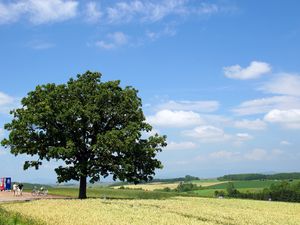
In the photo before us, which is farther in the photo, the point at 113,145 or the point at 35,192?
the point at 35,192

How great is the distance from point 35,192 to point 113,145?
23.8 m

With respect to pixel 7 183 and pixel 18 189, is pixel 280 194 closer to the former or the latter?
pixel 7 183

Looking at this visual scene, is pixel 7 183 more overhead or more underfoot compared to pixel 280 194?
more overhead

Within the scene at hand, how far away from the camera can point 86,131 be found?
57.5 meters

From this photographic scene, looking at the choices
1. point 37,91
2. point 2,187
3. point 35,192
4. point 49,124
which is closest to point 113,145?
point 49,124

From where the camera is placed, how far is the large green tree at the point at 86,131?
180 ft

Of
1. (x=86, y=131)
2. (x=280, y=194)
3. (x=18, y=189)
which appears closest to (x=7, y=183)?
(x=18, y=189)

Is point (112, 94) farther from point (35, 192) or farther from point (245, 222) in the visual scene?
point (245, 222)

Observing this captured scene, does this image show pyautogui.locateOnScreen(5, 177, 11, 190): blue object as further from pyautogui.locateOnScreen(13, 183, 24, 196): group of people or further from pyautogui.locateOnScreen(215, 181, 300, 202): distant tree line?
pyautogui.locateOnScreen(215, 181, 300, 202): distant tree line

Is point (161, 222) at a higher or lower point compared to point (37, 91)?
lower

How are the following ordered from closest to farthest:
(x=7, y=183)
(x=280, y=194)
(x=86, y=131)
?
(x=86, y=131) < (x=7, y=183) < (x=280, y=194)

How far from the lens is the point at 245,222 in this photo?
3250 cm

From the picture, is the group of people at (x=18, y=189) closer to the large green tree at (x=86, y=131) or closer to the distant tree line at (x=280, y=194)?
the large green tree at (x=86, y=131)

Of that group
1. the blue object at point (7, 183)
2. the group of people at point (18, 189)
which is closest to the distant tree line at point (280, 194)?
the blue object at point (7, 183)
